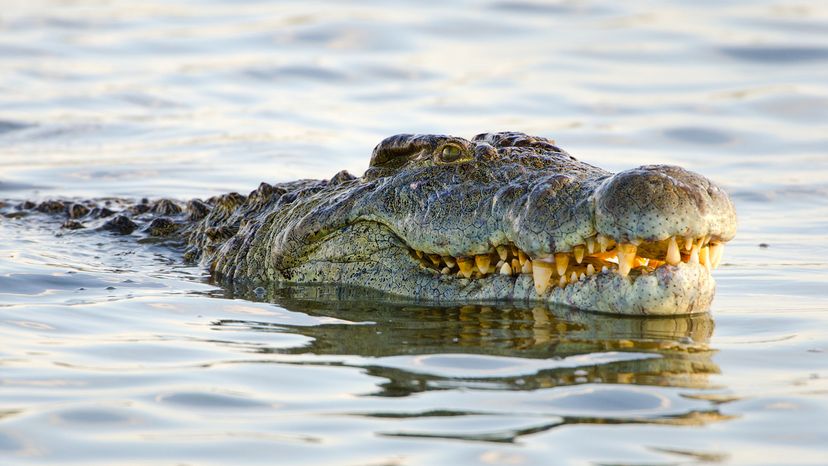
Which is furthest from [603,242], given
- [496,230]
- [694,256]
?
[496,230]

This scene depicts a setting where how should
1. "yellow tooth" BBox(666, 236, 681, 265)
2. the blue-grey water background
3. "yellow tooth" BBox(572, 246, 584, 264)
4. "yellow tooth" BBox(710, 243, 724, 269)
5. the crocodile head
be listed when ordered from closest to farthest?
the blue-grey water background < the crocodile head < "yellow tooth" BBox(666, 236, 681, 265) < "yellow tooth" BBox(572, 246, 584, 264) < "yellow tooth" BBox(710, 243, 724, 269)

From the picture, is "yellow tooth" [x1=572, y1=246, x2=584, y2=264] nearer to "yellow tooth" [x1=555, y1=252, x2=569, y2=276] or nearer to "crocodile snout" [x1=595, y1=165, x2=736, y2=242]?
"yellow tooth" [x1=555, y1=252, x2=569, y2=276]

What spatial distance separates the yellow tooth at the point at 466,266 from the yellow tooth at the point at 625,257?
80 cm

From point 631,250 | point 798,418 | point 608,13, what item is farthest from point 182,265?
point 608,13

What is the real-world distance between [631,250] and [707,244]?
0.43 meters

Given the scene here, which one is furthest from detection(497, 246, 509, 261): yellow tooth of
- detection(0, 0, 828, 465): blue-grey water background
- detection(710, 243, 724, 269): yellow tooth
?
detection(710, 243, 724, 269): yellow tooth

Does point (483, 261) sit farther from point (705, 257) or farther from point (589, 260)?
point (705, 257)

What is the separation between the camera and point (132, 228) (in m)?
8.66

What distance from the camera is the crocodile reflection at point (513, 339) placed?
4430mm

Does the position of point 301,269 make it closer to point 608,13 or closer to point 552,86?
point 552,86

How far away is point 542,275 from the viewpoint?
5590mm

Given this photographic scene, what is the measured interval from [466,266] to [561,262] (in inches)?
22.8

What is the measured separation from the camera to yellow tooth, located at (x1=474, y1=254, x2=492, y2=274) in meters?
5.82

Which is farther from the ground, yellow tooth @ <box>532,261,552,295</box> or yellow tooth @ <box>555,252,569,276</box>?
yellow tooth @ <box>555,252,569,276</box>
